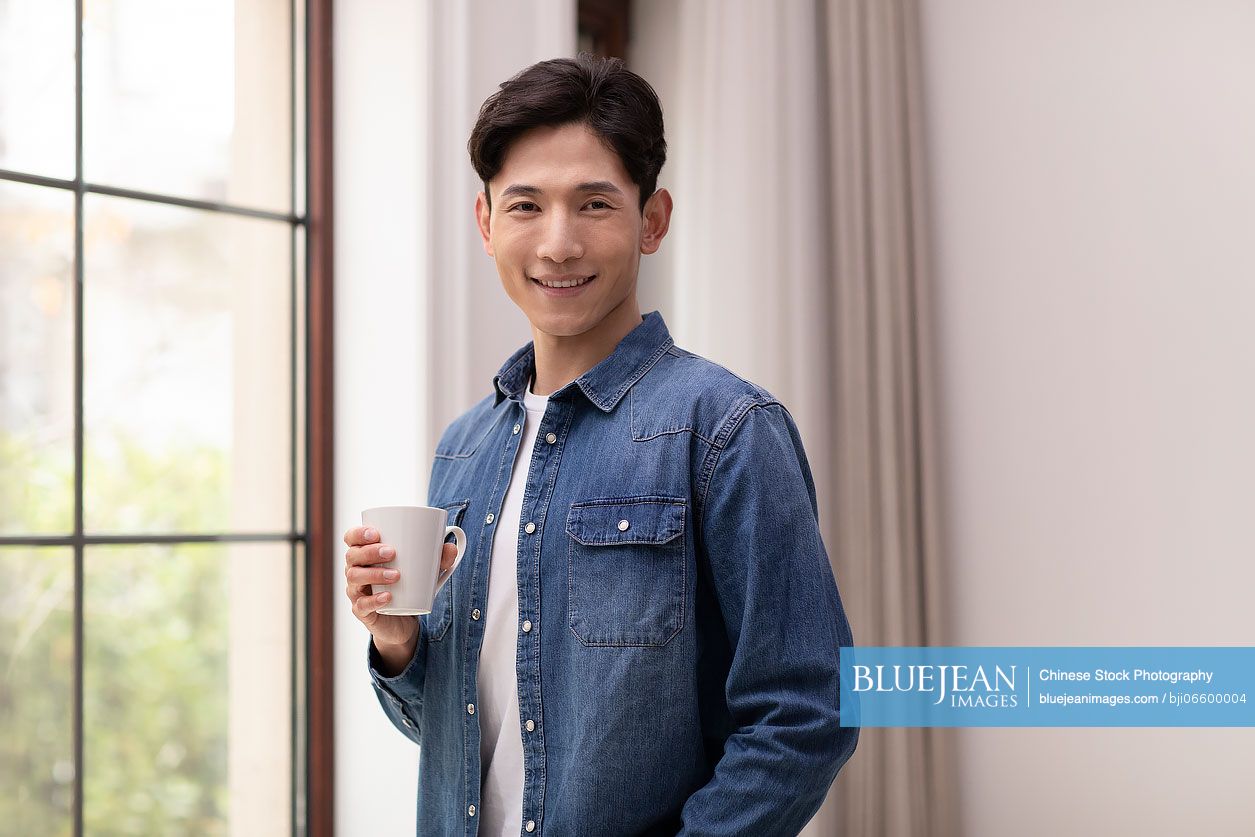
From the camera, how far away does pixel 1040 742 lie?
250cm

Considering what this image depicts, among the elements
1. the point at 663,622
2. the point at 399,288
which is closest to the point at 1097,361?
the point at 399,288

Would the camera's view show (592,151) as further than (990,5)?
No

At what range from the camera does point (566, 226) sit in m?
1.05

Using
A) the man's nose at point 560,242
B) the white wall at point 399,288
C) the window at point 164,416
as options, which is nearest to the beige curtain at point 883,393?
the white wall at point 399,288

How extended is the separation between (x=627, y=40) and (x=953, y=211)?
2.84ft

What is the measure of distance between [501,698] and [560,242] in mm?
435

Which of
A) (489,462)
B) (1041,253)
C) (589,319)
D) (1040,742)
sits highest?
(1041,253)

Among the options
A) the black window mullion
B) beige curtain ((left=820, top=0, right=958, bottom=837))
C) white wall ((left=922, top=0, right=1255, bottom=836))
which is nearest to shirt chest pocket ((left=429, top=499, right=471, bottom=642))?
the black window mullion

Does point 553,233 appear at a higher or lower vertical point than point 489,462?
higher

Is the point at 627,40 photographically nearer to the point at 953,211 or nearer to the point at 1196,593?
the point at 953,211

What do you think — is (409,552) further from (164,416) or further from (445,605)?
(164,416)

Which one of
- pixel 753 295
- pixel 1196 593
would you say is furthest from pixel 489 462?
pixel 1196 593

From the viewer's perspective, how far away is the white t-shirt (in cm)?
103

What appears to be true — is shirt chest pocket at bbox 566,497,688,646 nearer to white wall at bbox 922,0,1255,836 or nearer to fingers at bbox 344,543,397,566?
fingers at bbox 344,543,397,566
